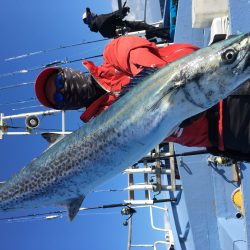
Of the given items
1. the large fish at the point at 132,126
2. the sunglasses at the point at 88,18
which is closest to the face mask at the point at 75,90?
the large fish at the point at 132,126

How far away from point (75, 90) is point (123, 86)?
62 centimetres

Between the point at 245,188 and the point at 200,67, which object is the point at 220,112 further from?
the point at 245,188

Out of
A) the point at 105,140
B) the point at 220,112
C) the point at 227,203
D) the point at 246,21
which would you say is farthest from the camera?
the point at 227,203

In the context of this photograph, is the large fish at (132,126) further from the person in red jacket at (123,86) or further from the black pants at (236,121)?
the black pants at (236,121)

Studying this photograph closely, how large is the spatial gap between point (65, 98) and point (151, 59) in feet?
2.85

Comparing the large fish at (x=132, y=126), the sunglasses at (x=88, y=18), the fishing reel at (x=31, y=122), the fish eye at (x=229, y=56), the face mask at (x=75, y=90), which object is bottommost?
the large fish at (x=132, y=126)

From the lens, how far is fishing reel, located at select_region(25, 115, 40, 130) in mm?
7406

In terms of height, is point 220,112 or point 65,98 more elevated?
point 65,98

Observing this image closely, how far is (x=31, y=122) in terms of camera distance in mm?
7449

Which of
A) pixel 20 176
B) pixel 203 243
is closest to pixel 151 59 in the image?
pixel 20 176

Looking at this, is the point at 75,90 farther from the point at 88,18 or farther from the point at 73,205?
the point at 88,18

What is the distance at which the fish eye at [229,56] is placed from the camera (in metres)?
1.81

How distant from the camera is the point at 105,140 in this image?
2.31m

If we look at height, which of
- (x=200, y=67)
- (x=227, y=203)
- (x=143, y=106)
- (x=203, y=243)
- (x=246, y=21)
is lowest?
(x=203, y=243)
